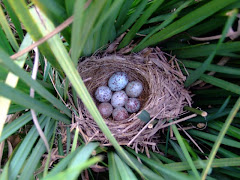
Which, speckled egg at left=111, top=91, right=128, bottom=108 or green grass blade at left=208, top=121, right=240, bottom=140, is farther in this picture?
speckled egg at left=111, top=91, right=128, bottom=108

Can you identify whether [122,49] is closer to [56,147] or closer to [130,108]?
[130,108]

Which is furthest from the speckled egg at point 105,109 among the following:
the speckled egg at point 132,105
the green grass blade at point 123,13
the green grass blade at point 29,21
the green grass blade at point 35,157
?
the green grass blade at point 29,21

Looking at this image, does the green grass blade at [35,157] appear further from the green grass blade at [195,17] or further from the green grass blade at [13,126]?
the green grass blade at [195,17]

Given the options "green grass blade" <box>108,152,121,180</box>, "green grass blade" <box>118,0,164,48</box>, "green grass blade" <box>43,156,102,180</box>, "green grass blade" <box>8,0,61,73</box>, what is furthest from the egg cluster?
"green grass blade" <box>43,156,102,180</box>

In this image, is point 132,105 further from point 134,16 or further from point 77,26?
point 77,26

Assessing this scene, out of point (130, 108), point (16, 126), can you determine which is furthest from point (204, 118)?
point (16, 126)

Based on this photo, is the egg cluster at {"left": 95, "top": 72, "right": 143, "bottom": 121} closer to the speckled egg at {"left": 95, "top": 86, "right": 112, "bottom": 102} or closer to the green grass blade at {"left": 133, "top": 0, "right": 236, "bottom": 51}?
the speckled egg at {"left": 95, "top": 86, "right": 112, "bottom": 102}
